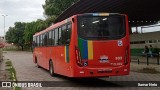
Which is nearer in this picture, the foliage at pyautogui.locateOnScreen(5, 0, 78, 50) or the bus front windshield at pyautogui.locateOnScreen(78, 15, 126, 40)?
the bus front windshield at pyautogui.locateOnScreen(78, 15, 126, 40)

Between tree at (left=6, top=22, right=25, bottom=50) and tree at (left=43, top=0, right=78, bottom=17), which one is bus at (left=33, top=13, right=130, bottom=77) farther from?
tree at (left=6, top=22, right=25, bottom=50)

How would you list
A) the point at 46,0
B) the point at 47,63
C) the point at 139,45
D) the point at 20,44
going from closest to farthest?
the point at 47,63 < the point at 139,45 < the point at 46,0 < the point at 20,44

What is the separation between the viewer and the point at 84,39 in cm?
1427

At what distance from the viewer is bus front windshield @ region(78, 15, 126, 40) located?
47.2ft

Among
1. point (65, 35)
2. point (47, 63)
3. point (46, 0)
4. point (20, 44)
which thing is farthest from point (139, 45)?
point (20, 44)

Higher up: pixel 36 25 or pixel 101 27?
pixel 36 25

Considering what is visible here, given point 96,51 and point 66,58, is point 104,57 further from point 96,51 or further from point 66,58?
point 66,58

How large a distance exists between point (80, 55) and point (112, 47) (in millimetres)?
1304

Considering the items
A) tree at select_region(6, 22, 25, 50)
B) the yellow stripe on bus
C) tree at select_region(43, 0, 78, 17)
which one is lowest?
the yellow stripe on bus

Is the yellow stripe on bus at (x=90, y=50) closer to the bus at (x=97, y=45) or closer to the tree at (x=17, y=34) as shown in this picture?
the bus at (x=97, y=45)

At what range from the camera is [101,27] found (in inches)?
569

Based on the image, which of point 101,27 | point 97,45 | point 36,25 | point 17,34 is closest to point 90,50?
point 97,45

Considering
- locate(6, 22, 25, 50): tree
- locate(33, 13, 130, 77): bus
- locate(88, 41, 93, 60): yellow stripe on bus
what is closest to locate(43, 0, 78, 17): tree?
locate(6, 22, 25, 50): tree

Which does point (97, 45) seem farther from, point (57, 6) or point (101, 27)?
point (57, 6)
